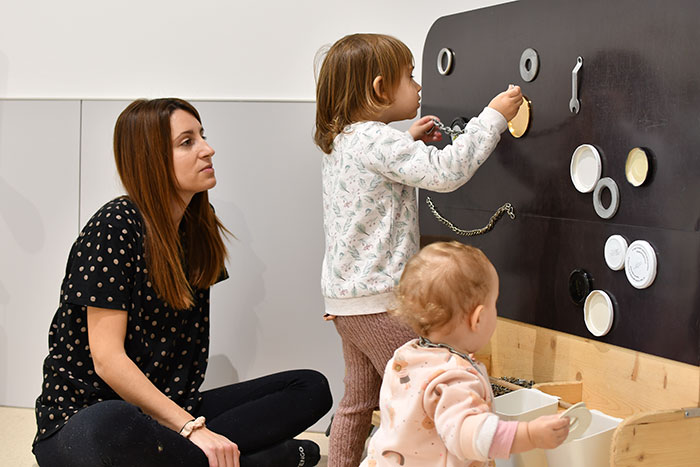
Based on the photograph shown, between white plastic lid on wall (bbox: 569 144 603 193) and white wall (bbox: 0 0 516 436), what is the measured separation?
0.59 meters

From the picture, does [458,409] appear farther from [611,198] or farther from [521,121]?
[521,121]

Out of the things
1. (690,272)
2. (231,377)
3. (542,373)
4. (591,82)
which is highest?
(591,82)

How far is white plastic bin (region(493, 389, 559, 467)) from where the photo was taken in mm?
1252

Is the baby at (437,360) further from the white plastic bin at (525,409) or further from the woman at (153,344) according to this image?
the woman at (153,344)

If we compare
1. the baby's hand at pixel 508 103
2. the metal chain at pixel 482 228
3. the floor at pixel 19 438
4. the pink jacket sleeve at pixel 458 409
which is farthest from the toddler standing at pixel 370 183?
the floor at pixel 19 438

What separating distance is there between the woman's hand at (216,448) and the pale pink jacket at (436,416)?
1.28 ft

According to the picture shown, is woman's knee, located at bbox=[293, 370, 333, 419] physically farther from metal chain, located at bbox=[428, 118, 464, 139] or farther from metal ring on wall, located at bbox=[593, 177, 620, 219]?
metal ring on wall, located at bbox=[593, 177, 620, 219]

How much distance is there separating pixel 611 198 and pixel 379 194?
15.3 inches

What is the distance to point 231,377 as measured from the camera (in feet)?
6.40

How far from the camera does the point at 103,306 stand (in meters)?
1.36

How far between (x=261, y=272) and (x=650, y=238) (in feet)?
3.27

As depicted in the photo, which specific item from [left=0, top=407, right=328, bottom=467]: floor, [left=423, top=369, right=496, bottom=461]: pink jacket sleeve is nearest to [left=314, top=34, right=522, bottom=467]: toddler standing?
[left=423, top=369, right=496, bottom=461]: pink jacket sleeve

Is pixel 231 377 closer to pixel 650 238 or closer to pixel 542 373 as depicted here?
pixel 542 373

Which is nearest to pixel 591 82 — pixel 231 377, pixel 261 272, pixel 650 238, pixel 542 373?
pixel 650 238
